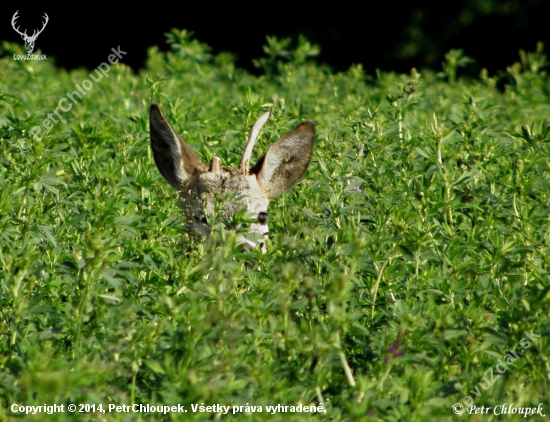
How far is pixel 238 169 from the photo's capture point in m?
6.61

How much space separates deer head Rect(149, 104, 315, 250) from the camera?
21.2 feet

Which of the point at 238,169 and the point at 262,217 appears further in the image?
the point at 238,169

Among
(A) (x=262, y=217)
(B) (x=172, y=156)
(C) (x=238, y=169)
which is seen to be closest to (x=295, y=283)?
(A) (x=262, y=217)

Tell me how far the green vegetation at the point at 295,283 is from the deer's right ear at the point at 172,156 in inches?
5.0

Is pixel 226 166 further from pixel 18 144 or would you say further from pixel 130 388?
pixel 130 388

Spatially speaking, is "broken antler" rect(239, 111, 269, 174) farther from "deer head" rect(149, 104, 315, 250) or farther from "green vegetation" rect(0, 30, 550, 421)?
"green vegetation" rect(0, 30, 550, 421)

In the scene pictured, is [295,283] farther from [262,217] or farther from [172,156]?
[172,156]

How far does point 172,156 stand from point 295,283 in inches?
112

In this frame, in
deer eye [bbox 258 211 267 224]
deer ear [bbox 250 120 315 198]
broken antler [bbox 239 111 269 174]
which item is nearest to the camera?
deer eye [bbox 258 211 267 224]

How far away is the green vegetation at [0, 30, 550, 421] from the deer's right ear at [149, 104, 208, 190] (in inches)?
5.0

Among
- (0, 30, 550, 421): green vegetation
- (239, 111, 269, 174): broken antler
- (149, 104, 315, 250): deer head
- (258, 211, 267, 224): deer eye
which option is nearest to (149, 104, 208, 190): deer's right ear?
(149, 104, 315, 250): deer head

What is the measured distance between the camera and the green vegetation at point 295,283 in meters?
3.94

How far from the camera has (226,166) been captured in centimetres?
671

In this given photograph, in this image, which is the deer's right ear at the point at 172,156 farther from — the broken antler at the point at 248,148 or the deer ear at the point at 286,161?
the deer ear at the point at 286,161
